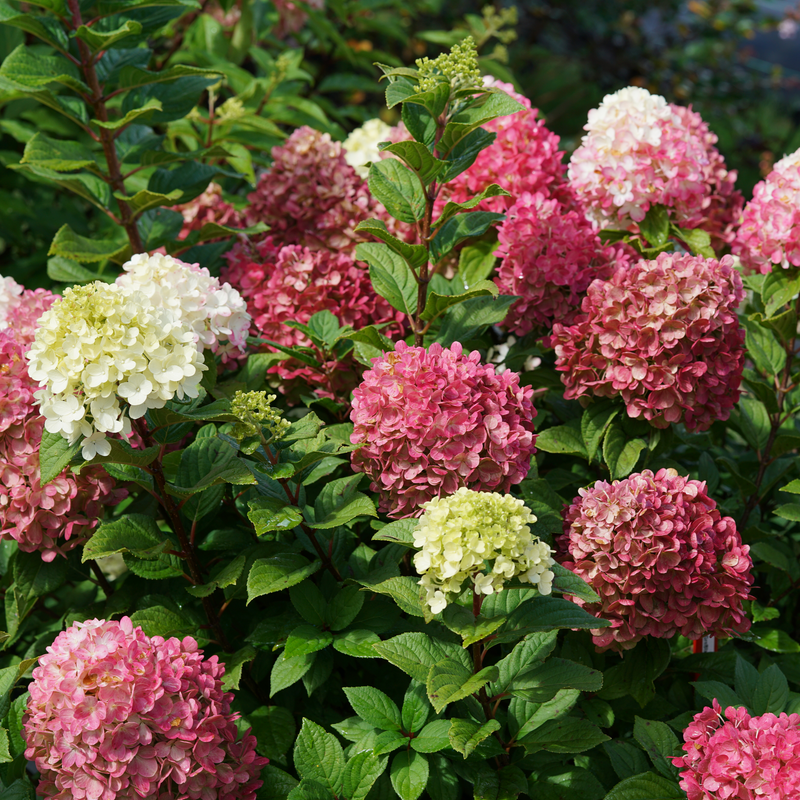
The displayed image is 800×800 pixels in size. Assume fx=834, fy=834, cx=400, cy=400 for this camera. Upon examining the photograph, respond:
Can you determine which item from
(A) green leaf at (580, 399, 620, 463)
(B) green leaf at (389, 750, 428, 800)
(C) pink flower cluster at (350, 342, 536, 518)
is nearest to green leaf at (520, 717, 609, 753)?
(B) green leaf at (389, 750, 428, 800)

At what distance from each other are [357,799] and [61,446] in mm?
778

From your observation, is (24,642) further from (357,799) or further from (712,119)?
(712,119)

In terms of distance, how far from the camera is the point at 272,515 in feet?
4.84

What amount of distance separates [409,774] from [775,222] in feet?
4.72

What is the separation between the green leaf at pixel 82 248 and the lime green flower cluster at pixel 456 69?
89 centimetres

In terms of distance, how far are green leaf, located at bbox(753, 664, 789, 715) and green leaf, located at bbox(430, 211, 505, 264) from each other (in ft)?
3.36

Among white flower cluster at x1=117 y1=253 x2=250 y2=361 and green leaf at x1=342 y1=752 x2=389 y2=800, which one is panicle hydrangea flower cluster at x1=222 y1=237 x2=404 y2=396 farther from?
green leaf at x1=342 y1=752 x2=389 y2=800

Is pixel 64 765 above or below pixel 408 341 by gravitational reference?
below

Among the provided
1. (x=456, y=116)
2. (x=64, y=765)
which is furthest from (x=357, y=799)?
(x=456, y=116)

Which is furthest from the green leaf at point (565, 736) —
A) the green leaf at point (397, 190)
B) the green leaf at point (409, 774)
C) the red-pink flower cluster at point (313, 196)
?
the red-pink flower cluster at point (313, 196)

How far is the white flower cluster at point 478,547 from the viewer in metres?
1.20

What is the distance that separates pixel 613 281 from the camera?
1759 mm

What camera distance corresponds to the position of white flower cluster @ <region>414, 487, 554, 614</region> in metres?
1.20

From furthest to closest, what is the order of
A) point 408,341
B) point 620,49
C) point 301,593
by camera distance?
point 620,49
point 408,341
point 301,593
